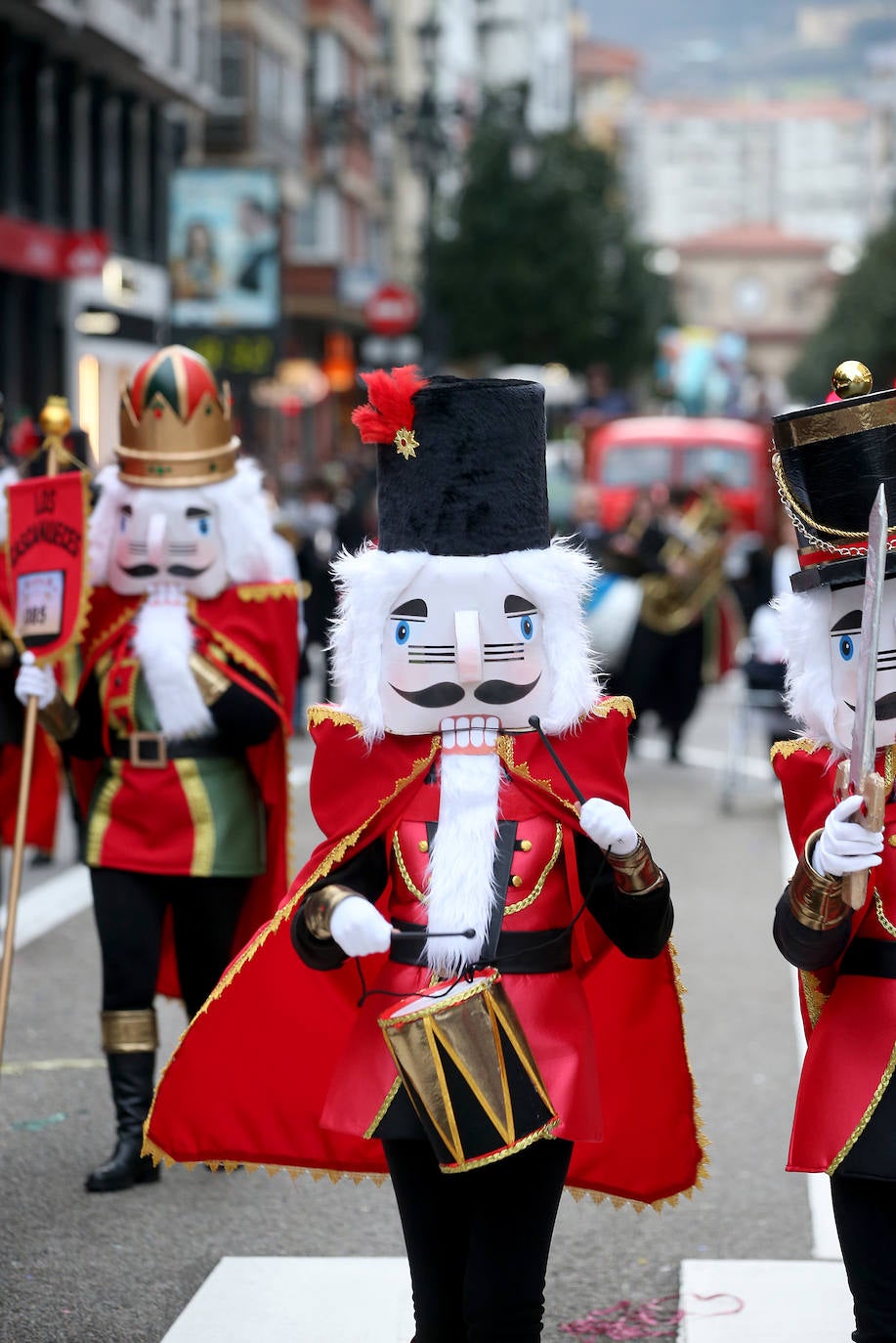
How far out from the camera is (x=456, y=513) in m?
3.78

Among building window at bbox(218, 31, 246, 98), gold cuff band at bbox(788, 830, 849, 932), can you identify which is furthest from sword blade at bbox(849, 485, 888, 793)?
building window at bbox(218, 31, 246, 98)

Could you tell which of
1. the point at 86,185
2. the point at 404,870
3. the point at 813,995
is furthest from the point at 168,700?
the point at 86,185

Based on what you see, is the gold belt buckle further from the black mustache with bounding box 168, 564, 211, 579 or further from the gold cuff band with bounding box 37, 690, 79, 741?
the black mustache with bounding box 168, 564, 211, 579

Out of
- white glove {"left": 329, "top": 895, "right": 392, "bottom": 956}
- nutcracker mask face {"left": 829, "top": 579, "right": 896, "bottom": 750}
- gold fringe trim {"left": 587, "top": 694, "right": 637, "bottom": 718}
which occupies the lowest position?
white glove {"left": 329, "top": 895, "right": 392, "bottom": 956}

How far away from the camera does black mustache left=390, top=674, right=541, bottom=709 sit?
376cm

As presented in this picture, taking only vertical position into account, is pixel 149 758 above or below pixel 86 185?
below

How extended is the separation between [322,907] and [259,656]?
222 cm

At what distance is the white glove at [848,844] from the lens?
337cm

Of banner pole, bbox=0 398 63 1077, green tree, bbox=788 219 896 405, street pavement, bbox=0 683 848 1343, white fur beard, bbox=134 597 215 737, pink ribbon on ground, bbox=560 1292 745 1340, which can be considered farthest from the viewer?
green tree, bbox=788 219 896 405

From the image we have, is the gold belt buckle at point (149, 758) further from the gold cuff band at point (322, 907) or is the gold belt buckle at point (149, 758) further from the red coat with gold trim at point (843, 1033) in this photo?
the red coat with gold trim at point (843, 1033)

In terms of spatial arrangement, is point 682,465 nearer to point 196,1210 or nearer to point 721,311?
point 196,1210

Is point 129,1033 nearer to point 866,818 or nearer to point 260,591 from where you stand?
point 260,591

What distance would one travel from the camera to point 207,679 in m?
5.66

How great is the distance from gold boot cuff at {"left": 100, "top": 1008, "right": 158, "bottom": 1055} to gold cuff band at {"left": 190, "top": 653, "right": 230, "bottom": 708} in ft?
2.82
